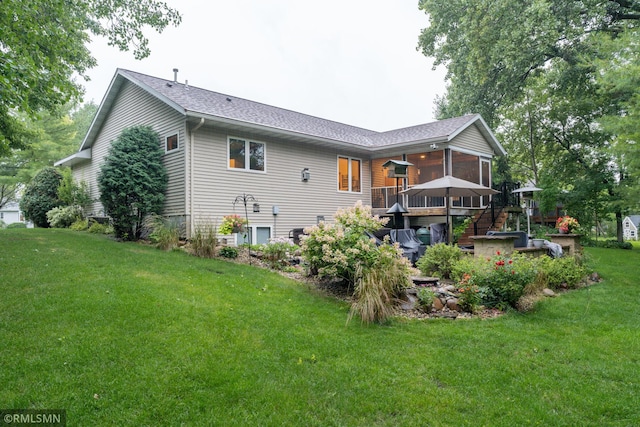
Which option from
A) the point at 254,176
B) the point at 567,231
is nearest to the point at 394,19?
the point at 254,176

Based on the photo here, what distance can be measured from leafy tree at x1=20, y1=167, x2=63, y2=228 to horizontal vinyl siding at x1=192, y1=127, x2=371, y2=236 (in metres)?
9.14

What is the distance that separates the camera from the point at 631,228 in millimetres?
36219

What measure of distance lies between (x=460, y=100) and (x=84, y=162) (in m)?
17.2

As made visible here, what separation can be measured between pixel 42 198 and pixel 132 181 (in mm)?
8541

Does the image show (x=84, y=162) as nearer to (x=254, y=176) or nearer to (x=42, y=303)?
(x=254, y=176)

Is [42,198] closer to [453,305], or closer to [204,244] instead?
[204,244]

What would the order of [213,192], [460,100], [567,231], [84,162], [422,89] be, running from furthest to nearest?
[422,89], [460,100], [84,162], [213,192], [567,231]

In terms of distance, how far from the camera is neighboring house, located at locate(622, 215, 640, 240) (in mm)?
34700

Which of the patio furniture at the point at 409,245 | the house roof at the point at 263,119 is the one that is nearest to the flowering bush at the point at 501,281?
the patio furniture at the point at 409,245

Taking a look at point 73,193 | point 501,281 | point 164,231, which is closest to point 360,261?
point 501,281

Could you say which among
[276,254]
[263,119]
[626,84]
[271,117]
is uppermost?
[271,117]

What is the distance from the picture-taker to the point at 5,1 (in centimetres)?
484

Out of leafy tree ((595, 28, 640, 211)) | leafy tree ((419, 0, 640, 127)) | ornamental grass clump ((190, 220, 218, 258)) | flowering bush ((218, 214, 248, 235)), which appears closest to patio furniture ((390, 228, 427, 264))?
flowering bush ((218, 214, 248, 235))

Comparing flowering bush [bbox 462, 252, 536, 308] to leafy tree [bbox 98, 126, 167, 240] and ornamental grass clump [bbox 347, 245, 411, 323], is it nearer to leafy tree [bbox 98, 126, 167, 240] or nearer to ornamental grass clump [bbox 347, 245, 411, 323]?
ornamental grass clump [bbox 347, 245, 411, 323]
